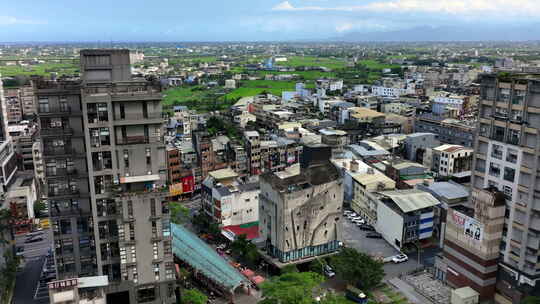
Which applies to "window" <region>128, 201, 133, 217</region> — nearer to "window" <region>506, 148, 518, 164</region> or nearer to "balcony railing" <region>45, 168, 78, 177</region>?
"balcony railing" <region>45, 168, 78, 177</region>

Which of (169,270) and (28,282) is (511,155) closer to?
(169,270)

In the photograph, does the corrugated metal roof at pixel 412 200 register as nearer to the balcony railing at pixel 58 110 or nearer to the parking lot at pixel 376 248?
the parking lot at pixel 376 248

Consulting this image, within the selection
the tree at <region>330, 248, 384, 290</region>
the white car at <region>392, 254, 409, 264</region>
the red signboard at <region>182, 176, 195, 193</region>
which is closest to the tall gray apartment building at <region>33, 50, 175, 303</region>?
the tree at <region>330, 248, 384, 290</region>

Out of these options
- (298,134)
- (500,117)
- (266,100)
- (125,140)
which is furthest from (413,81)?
(125,140)

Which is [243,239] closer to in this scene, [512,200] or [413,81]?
[512,200]

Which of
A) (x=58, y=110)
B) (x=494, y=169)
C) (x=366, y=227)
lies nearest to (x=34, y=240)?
(x=58, y=110)

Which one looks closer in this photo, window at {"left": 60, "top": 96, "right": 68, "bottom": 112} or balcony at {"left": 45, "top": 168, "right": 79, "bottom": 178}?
window at {"left": 60, "top": 96, "right": 68, "bottom": 112}

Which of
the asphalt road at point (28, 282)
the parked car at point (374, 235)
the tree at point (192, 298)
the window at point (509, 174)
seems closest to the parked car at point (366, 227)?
the parked car at point (374, 235)
